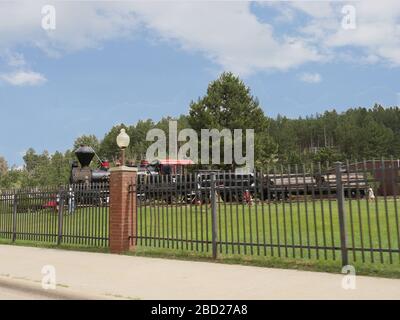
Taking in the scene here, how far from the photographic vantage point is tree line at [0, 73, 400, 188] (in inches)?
1861

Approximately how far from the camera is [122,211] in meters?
11.5

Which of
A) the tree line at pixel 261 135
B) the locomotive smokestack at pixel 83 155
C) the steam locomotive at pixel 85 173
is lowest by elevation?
the steam locomotive at pixel 85 173

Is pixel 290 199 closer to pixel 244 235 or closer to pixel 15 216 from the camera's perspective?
pixel 244 235

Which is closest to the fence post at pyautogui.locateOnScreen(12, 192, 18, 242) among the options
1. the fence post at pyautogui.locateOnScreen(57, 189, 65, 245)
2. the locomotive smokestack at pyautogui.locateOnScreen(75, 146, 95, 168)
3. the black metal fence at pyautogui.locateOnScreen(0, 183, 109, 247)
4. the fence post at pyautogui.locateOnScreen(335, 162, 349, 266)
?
the black metal fence at pyautogui.locateOnScreen(0, 183, 109, 247)

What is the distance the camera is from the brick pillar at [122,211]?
1155 cm

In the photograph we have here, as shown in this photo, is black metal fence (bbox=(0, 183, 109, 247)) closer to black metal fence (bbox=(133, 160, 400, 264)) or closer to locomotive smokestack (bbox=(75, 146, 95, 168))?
black metal fence (bbox=(133, 160, 400, 264))

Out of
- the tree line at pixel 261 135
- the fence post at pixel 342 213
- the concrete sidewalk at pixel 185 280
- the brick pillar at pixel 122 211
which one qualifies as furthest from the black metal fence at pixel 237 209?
the tree line at pixel 261 135

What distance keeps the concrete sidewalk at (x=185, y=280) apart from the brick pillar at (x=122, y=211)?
892mm

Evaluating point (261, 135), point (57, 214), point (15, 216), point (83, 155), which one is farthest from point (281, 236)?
point (261, 135)

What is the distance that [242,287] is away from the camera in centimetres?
702

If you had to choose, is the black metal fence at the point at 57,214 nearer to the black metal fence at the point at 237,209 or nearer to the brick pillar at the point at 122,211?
the black metal fence at the point at 237,209

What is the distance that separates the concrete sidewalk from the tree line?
11.3 meters
